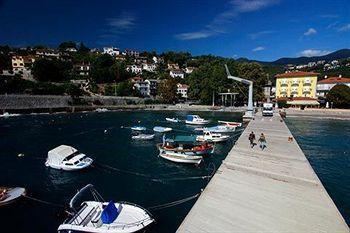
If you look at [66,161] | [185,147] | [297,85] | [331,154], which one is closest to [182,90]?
[297,85]

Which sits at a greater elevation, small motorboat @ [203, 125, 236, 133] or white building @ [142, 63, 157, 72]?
white building @ [142, 63, 157, 72]

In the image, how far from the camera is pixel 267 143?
36031mm

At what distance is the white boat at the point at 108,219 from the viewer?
17.4 metres

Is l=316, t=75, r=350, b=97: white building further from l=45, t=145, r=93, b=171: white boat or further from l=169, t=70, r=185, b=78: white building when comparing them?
l=45, t=145, r=93, b=171: white boat

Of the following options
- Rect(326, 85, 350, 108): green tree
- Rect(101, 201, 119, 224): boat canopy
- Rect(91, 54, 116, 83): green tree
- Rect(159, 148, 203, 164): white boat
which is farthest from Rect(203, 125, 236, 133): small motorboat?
Rect(91, 54, 116, 83): green tree

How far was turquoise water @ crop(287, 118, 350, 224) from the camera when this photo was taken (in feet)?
82.8

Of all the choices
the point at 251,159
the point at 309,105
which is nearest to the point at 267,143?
the point at 251,159

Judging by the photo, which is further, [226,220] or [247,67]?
[247,67]

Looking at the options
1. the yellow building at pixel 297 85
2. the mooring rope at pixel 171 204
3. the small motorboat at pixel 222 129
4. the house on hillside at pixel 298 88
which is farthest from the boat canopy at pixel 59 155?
the yellow building at pixel 297 85

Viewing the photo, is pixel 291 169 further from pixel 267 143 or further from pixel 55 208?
pixel 55 208

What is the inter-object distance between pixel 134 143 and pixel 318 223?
36137 mm

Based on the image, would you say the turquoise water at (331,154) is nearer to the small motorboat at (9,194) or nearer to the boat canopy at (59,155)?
the small motorboat at (9,194)

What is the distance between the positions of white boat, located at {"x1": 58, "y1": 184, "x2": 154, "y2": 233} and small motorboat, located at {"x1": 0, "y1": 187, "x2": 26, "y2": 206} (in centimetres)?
710

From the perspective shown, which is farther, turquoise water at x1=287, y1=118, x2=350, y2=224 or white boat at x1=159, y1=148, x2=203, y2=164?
white boat at x1=159, y1=148, x2=203, y2=164
